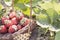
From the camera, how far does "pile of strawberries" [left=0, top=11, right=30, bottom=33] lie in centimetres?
99

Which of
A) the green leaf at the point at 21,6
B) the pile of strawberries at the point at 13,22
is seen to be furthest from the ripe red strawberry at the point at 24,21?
the green leaf at the point at 21,6

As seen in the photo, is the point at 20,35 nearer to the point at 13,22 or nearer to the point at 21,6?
the point at 13,22

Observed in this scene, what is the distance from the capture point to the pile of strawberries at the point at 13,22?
992 mm

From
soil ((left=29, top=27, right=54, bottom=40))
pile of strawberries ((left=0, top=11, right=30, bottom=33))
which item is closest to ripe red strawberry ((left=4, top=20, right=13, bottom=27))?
pile of strawberries ((left=0, top=11, right=30, bottom=33))

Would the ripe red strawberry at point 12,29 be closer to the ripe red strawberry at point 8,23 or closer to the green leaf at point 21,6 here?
the ripe red strawberry at point 8,23

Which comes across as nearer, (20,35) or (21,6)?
(20,35)

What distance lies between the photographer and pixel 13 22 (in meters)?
1.00

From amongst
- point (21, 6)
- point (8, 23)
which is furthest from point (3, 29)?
point (21, 6)

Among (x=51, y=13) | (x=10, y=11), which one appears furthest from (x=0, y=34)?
(x=51, y=13)

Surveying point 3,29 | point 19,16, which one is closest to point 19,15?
point 19,16

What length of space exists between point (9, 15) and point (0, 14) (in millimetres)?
78

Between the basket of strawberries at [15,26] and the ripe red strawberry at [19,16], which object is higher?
the ripe red strawberry at [19,16]

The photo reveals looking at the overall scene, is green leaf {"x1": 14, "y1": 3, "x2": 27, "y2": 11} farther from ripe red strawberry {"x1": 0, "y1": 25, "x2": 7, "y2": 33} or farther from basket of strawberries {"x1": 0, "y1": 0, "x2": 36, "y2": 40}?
ripe red strawberry {"x1": 0, "y1": 25, "x2": 7, "y2": 33}

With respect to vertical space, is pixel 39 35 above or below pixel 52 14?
below
